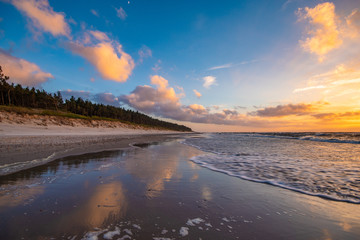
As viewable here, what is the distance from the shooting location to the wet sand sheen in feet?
9.30

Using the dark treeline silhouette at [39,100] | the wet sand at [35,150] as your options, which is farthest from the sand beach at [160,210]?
the dark treeline silhouette at [39,100]

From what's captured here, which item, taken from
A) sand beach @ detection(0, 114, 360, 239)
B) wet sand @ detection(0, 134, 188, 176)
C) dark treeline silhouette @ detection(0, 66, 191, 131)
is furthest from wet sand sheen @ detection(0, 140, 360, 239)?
dark treeline silhouette @ detection(0, 66, 191, 131)

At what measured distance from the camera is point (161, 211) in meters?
3.62

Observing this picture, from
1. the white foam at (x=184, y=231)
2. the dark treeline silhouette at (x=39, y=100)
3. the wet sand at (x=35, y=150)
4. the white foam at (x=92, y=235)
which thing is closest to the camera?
the white foam at (x=92, y=235)

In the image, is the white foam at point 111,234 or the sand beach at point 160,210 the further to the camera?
the sand beach at point 160,210

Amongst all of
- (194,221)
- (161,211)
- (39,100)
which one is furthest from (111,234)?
(39,100)

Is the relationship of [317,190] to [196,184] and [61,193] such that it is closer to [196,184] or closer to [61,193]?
[196,184]

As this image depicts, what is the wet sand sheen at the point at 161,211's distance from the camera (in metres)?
2.84

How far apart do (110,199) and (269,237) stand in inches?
149

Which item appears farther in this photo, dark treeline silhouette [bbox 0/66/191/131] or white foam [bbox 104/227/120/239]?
dark treeline silhouette [bbox 0/66/191/131]

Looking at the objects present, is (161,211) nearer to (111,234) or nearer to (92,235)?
(111,234)

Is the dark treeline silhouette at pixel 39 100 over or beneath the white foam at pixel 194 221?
over

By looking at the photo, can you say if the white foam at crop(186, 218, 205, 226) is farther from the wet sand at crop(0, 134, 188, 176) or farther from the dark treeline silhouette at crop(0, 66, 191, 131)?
the dark treeline silhouette at crop(0, 66, 191, 131)

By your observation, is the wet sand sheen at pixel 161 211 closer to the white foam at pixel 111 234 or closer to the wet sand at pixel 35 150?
the white foam at pixel 111 234
